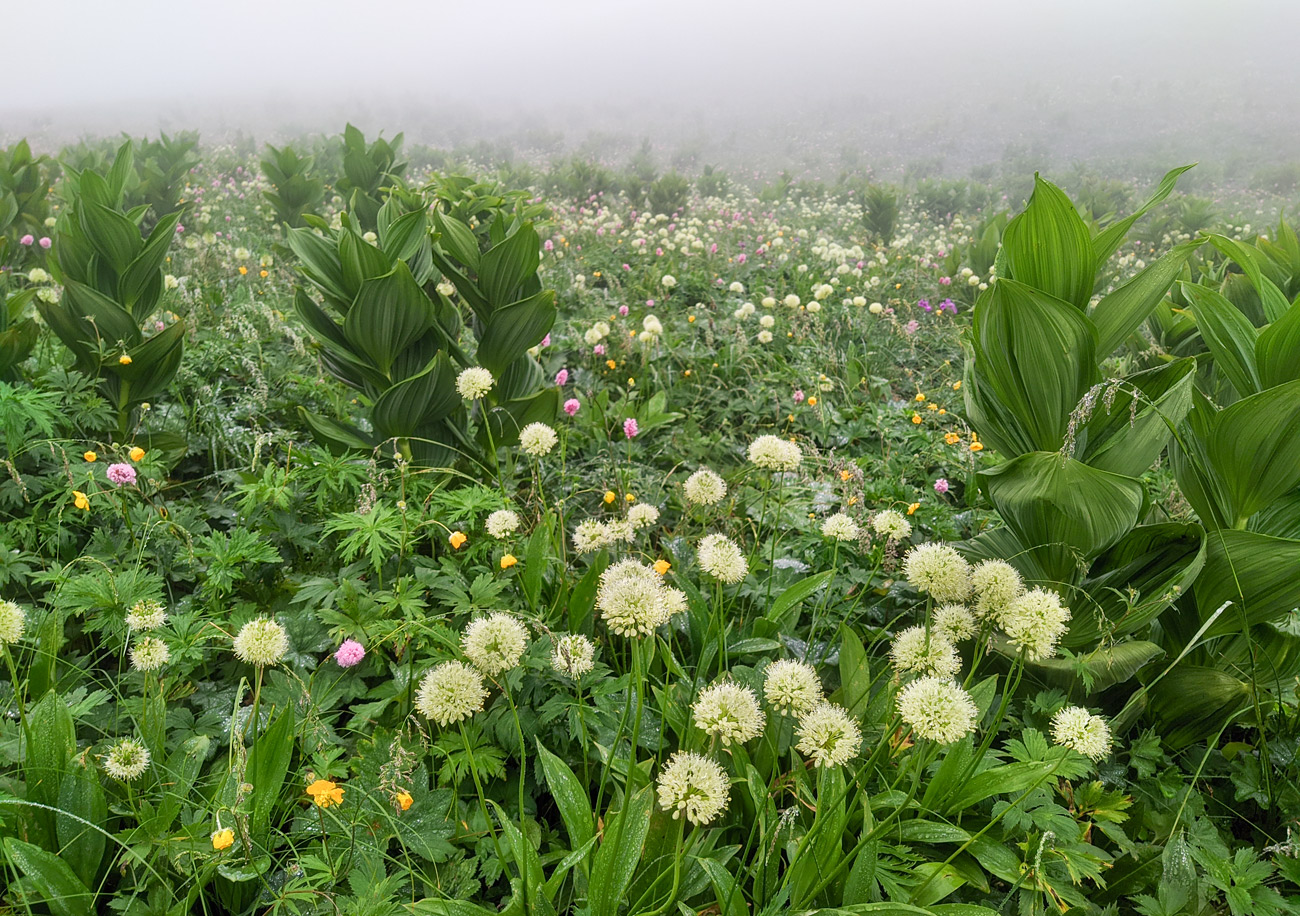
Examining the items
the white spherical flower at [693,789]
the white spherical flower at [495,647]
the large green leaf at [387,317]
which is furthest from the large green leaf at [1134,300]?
the large green leaf at [387,317]

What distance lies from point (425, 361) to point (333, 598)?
1288mm

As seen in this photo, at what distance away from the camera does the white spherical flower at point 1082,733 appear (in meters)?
1.14

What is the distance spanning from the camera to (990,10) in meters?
75.9

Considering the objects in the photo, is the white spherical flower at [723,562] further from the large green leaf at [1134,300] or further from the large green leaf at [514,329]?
the large green leaf at [514,329]

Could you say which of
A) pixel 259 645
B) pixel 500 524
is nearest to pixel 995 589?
pixel 500 524

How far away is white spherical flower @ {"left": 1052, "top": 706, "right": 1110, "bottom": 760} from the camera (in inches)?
45.0

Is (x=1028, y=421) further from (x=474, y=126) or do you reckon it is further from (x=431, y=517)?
(x=474, y=126)

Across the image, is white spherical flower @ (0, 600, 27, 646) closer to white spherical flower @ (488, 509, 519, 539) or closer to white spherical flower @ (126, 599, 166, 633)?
white spherical flower @ (126, 599, 166, 633)

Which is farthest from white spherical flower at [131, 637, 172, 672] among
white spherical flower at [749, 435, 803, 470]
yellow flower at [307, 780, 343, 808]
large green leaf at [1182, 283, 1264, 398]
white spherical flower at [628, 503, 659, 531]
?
large green leaf at [1182, 283, 1264, 398]

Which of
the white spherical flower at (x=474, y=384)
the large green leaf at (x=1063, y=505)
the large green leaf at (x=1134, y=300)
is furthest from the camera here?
the white spherical flower at (x=474, y=384)

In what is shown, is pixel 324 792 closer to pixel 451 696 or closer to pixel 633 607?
pixel 451 696

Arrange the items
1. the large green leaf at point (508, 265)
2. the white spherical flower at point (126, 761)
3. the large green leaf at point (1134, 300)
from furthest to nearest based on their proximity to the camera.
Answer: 1. the large green leaf at point (508, 265)
2. the large green leaf at point (1134, 300)
3. the white spherical flower at point (126, 761)

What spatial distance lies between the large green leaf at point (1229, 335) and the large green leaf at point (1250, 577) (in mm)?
428

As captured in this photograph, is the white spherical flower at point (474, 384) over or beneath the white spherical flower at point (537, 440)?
over
